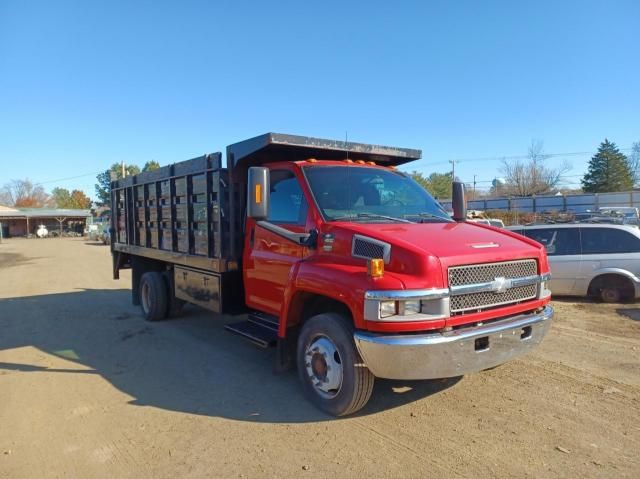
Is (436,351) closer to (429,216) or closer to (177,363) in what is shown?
(429,216)

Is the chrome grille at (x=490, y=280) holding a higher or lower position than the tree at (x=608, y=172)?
lower

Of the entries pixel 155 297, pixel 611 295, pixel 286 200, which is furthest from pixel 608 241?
pixel 155 297

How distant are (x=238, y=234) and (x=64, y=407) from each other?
8.41 ft

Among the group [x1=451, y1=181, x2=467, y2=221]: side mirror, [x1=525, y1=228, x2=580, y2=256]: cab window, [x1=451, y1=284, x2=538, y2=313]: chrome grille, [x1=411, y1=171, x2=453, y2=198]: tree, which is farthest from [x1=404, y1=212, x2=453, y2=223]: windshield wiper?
[x1=411, y1=171, x2=453, y2=198]: tree

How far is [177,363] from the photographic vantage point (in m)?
5.56

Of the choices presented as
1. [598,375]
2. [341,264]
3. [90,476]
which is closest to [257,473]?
[90,476]

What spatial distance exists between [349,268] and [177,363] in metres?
2.94

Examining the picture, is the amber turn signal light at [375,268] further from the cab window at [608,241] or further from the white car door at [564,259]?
the cab window at [608,241]

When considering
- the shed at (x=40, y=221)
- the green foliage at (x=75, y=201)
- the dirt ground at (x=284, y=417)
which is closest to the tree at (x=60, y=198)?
the green foliage at (x=75, y=201)

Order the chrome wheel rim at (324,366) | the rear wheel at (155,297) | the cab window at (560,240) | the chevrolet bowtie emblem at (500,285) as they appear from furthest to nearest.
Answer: the cab window at (560,240) → the rear wheel at (155,297) → the chrome wheel rim at (324,366) → the chevrolet bowtie emblem at (500,285)

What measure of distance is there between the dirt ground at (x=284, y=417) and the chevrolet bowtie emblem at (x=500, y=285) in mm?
1102

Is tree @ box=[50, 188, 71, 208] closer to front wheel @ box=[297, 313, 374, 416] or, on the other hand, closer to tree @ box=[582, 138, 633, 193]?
tree @ box=[582, 138, 633, 193]

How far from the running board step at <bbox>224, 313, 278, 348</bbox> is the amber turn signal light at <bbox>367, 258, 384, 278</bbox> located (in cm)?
160

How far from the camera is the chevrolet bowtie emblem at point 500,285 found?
3753 millimetres
